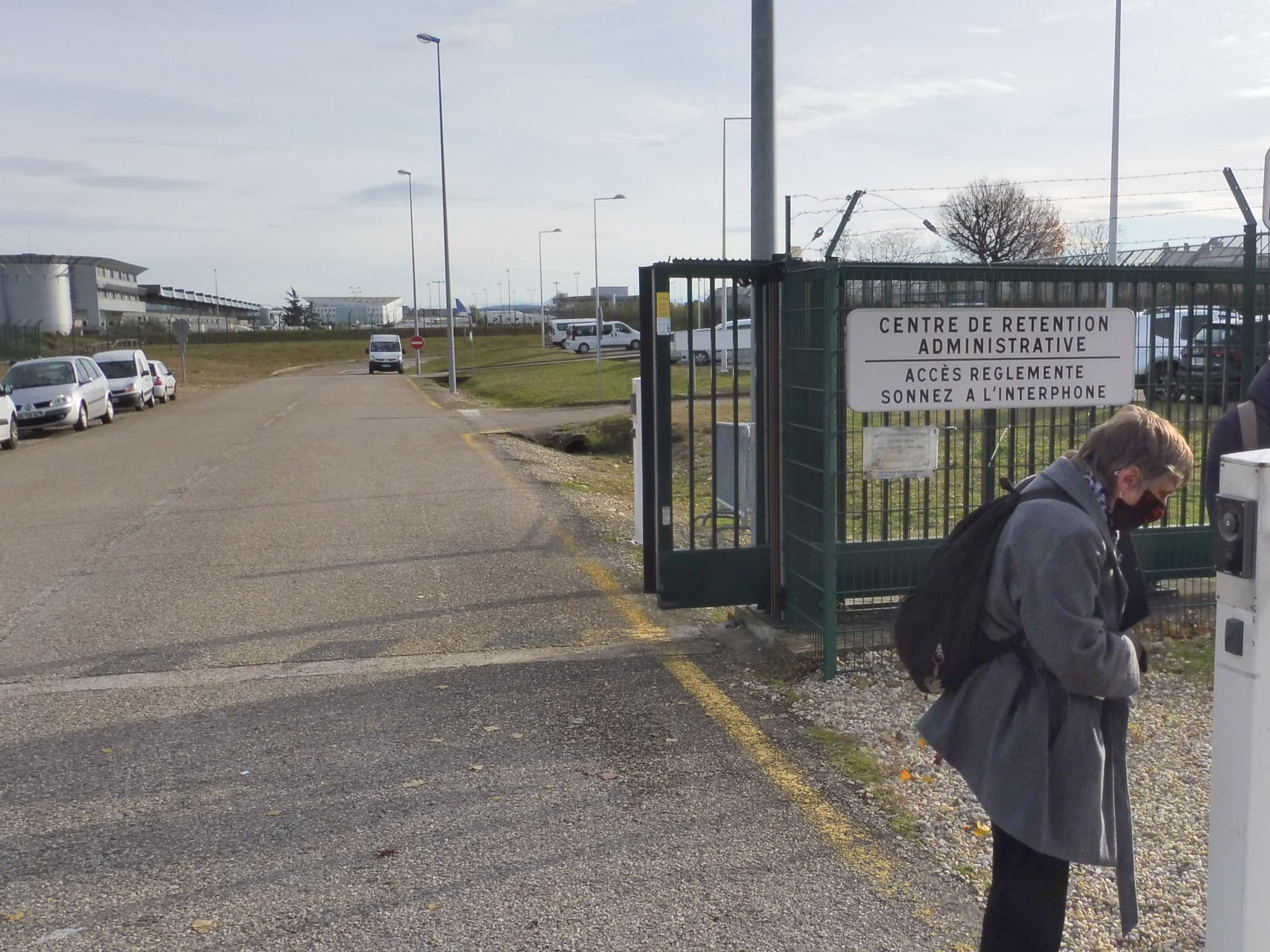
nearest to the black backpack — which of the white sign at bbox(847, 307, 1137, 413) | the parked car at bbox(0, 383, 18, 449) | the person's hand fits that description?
the person's hand

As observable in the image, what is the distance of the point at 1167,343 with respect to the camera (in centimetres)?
633

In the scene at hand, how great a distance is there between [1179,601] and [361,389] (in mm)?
32646

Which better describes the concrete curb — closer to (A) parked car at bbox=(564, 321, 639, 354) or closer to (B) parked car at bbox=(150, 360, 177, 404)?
(B) parked car at bbox=(150, 360, 177, 404)

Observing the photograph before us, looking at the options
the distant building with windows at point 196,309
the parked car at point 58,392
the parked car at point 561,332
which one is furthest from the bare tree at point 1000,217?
the distant building with windows at point 196,309

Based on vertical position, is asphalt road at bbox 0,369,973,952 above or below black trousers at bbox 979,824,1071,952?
below

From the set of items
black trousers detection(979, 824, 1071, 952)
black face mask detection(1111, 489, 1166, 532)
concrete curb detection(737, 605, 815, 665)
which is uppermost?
black face mask detection(1111, 489, 1166, 532)

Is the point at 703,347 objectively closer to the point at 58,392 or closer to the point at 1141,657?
the point at 1141,657

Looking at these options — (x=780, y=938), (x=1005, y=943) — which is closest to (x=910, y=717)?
(x=780, y=938)

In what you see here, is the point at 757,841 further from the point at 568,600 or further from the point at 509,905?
the point at 568,600

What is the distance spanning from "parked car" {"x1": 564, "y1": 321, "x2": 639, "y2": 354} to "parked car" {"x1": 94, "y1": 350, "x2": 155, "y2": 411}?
31.1 meters

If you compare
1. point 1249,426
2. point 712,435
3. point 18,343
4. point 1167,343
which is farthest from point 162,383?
point 1249,426

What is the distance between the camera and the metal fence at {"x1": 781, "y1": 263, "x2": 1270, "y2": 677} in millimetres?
5598

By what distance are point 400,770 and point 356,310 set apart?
15626 cm

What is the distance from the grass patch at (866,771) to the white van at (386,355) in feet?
169
